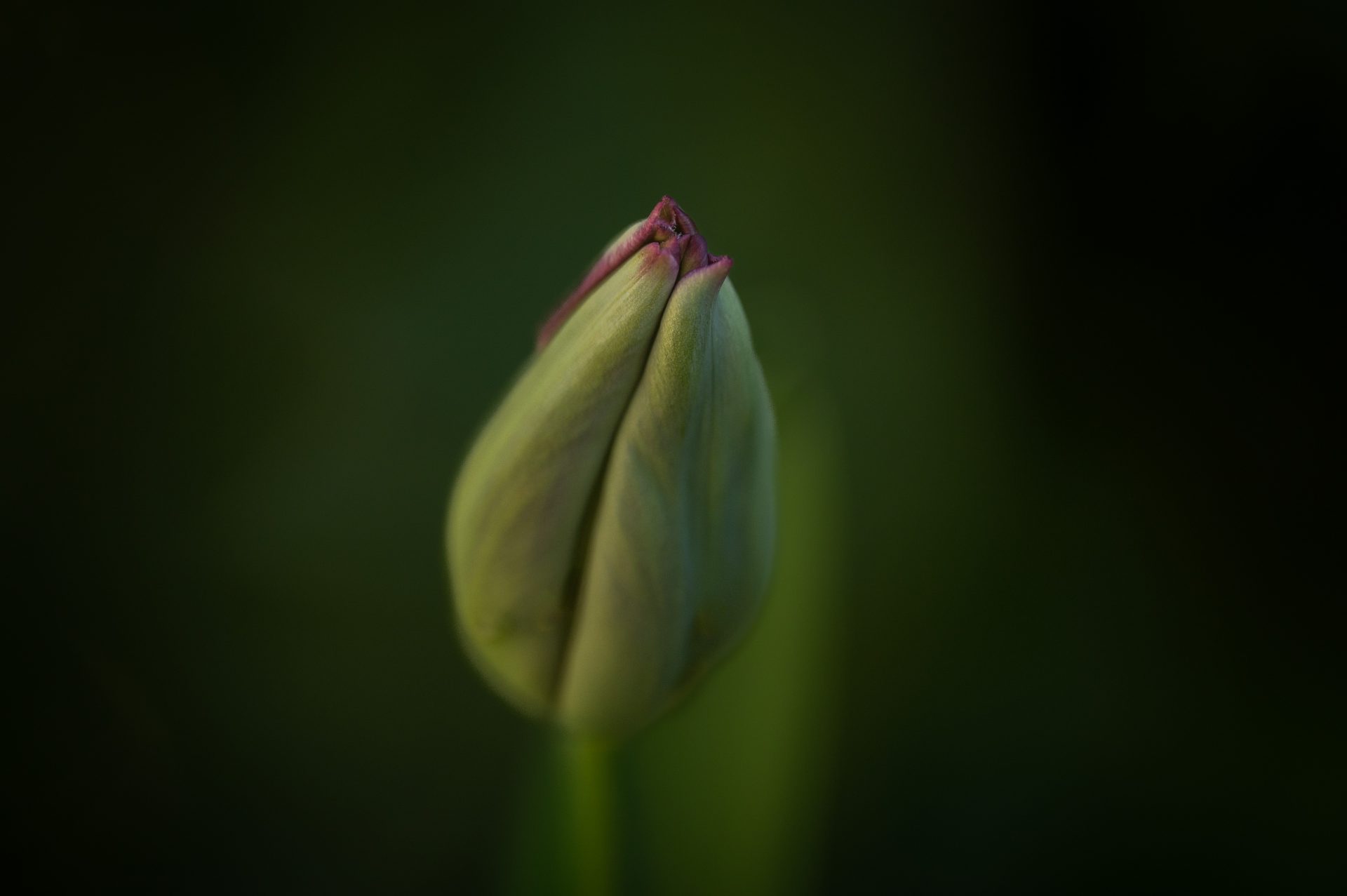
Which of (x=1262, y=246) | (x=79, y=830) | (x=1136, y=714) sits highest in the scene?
(x=1262, y=246)

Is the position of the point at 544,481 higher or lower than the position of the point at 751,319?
lower

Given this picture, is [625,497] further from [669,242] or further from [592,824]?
[592,824]

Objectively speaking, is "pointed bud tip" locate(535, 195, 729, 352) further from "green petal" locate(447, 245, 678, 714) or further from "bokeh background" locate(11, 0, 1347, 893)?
"bokeh background" locate(11, 0, 1347, 893)

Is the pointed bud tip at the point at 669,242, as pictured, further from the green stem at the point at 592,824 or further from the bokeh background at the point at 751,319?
the bokeh background at the point at 751,319

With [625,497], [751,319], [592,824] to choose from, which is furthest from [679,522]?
[751,319]

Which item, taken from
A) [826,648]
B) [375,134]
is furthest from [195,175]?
[826,648]

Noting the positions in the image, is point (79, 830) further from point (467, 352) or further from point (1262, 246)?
point (1262, 246)

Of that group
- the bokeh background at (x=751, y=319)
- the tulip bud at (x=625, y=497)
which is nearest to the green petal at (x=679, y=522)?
the tulip bud at (x=625, y=497)
